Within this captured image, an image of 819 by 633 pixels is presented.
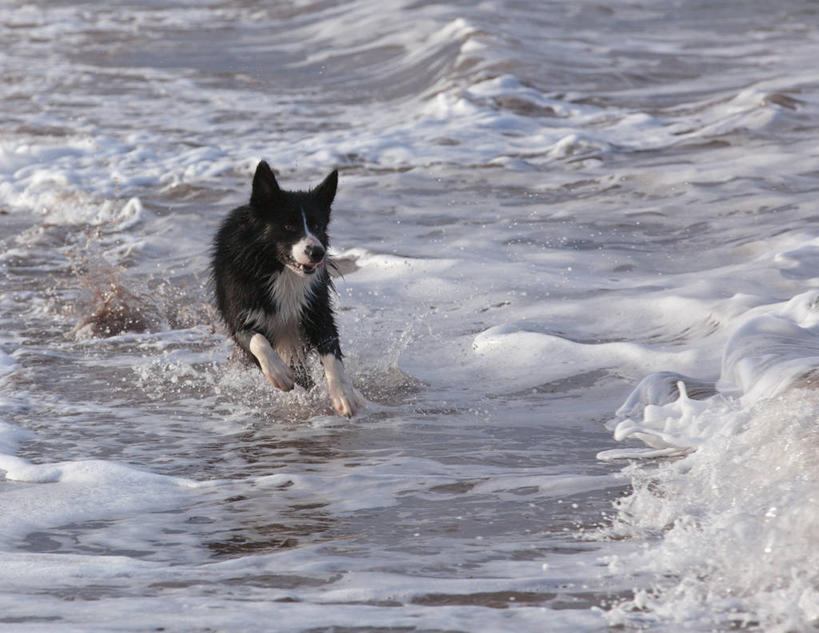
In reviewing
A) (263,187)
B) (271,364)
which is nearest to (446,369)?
(271,364)

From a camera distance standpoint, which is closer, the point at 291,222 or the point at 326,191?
the point at 291,222

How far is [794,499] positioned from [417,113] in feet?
41.4

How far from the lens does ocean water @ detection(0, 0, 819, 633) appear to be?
3.91 meters

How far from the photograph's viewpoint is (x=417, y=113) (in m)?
16.3

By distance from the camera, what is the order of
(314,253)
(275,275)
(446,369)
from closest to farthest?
(314,253)
(275,275)
(446,369)

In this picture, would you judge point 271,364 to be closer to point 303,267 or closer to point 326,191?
point 303,267

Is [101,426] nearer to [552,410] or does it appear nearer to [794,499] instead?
[552,410]

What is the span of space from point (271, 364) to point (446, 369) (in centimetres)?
126

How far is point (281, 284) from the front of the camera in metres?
6.62

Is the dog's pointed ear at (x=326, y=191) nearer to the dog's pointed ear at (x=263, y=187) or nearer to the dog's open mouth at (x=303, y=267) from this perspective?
the dog's pointed ear at (x=263, y=187)

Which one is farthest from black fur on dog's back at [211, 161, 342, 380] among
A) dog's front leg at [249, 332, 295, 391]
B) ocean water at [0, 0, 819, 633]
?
ocean water at [0, 0, 819, 633]

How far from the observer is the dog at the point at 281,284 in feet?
21.0

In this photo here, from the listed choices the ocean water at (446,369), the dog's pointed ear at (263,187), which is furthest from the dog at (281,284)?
the ocean water at (446,369)

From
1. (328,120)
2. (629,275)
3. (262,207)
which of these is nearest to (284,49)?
(328,120)
